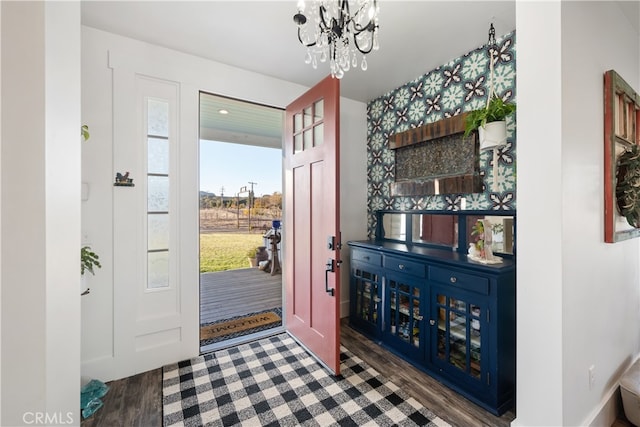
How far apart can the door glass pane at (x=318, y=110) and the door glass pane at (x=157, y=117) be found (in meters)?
1.27

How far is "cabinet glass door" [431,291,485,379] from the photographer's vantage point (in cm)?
176

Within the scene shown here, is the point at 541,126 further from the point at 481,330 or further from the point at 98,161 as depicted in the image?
the point at 98,161

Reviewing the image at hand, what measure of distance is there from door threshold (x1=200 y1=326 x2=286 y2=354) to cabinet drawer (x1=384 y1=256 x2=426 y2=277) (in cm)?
138

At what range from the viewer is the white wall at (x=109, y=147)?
192 centimetres

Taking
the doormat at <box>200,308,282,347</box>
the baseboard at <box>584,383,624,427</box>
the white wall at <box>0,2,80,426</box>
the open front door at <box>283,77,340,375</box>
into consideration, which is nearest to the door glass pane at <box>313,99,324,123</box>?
the open front door at <box>283,77,340,375</box>

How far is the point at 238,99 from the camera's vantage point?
98.6 inches

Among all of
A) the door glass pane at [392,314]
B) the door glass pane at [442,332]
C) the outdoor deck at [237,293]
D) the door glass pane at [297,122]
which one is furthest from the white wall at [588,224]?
the outdoor deck at [237,293]

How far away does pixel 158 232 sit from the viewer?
2.20 meters

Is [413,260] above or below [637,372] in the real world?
above

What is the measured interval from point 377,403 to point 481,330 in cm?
85

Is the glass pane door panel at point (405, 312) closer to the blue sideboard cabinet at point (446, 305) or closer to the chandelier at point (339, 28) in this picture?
the blue sideboard cabinet at point (446, 305)

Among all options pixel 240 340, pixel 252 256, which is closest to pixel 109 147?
pixel 240 340

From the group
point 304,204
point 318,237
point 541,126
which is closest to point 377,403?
point 318,237

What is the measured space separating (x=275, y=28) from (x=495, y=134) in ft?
5.86
